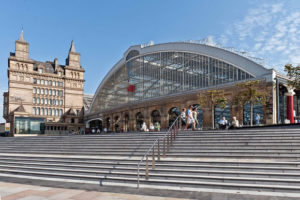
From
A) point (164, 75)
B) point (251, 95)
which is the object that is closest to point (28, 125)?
point (164, 75)

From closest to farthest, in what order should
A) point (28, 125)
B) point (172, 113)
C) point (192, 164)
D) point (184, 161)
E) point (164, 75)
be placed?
point (192, 164) → point (184, 161) → point (164, 75) → point (172, 113) → point (28, 125)

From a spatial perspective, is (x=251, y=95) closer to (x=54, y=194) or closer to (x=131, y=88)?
(x=54, y=194)

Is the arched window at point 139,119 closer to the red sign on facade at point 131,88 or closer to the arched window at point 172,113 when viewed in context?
the red sign on facade at point 131,88

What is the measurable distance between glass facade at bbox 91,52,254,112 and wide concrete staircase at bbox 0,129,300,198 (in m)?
16.5

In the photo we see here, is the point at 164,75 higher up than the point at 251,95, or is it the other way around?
the point at 164,75

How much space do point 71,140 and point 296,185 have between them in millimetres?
16675

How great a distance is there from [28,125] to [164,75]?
118ft

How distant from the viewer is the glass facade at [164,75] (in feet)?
105

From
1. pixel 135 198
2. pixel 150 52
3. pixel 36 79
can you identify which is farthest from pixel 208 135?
pixel 36 79

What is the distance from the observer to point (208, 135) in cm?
1623

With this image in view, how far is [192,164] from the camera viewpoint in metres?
12.1

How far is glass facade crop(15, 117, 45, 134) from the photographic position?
56.9m

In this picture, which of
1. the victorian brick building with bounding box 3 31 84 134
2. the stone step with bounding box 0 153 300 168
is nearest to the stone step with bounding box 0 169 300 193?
the stone step with bounding box 0 153 300 168

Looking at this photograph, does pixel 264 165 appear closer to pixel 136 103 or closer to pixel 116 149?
pixel 116 149
